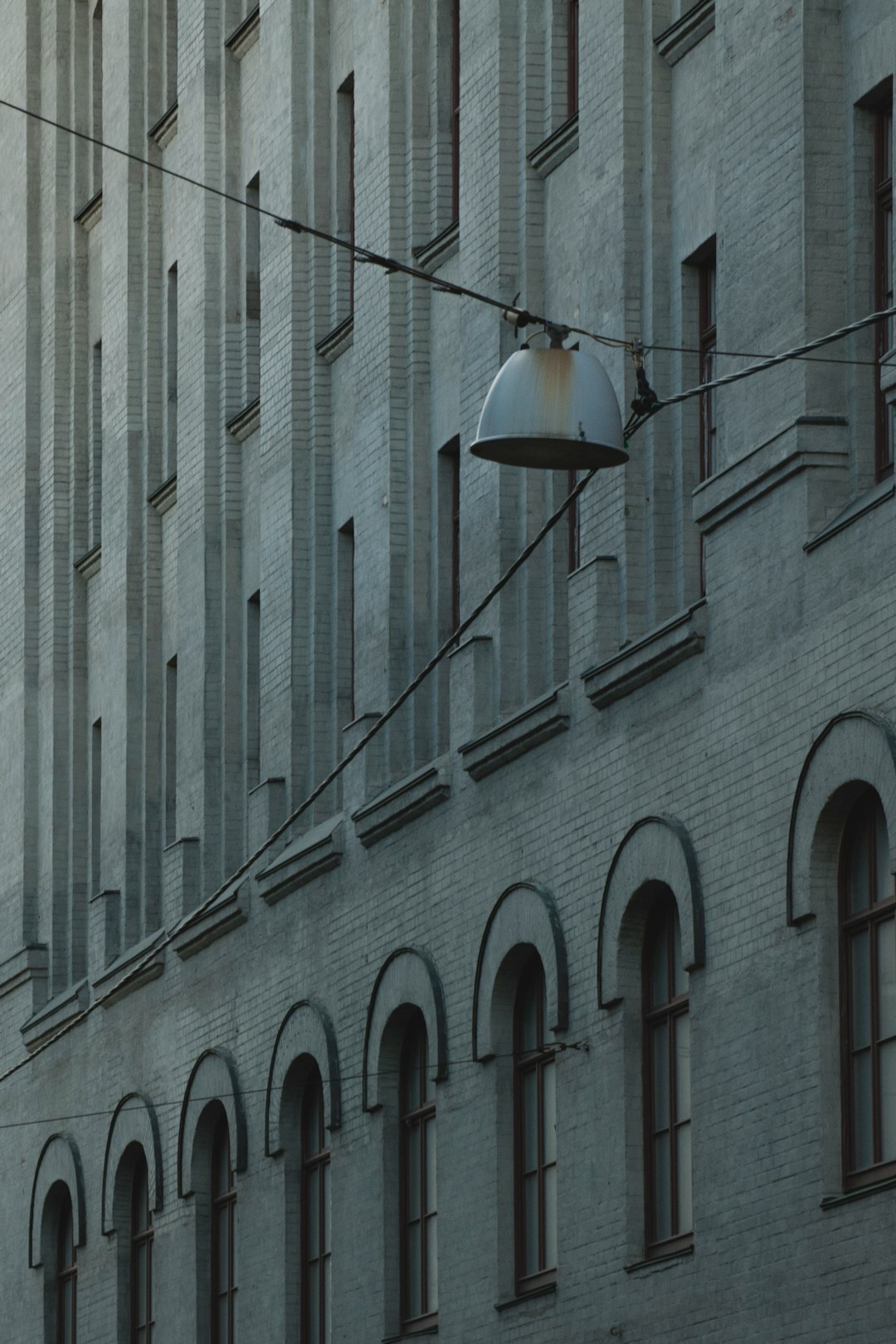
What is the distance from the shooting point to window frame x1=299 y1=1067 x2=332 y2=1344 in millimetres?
28703

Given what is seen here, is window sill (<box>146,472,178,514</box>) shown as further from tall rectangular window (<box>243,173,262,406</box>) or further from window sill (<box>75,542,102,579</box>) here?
tall rectangular window (<box>243,173,262,406</box>)

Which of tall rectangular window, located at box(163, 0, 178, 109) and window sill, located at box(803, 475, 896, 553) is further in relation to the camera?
tall rectangular window, located at box(163, 0, 178, 109)

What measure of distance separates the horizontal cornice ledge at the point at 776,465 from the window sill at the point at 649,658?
65 cm

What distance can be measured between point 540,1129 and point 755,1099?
12.9ft

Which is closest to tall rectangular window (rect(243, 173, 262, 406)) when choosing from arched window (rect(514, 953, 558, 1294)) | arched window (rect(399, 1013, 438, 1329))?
arched window (rect(399, 1013, 438, 1329))

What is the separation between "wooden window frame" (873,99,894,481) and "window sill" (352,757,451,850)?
21.3 feet

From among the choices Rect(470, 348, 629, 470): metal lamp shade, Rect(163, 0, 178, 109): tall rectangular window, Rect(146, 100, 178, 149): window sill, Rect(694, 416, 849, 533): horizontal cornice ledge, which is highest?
Rect(163, 0, 178, 109): tall rectangular window

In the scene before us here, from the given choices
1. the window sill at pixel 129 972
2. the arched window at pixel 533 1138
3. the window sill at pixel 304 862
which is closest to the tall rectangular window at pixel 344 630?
the window sill at pixel 304 862

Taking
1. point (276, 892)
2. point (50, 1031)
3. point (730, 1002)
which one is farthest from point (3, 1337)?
point (730, 1002)

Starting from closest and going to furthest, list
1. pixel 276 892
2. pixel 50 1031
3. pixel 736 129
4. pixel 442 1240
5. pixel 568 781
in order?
→ pixel 736 129, pixel 568 781, pixel 442 1240, pixel 276 892, pixel 50 1031

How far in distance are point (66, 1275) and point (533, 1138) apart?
12821 mm

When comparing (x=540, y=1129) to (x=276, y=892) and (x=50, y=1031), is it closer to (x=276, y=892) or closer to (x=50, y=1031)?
(x=276, y=892)

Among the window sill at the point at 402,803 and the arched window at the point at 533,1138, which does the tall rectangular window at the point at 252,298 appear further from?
the arched window at the point at 533,1138

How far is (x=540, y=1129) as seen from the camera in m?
24.4
